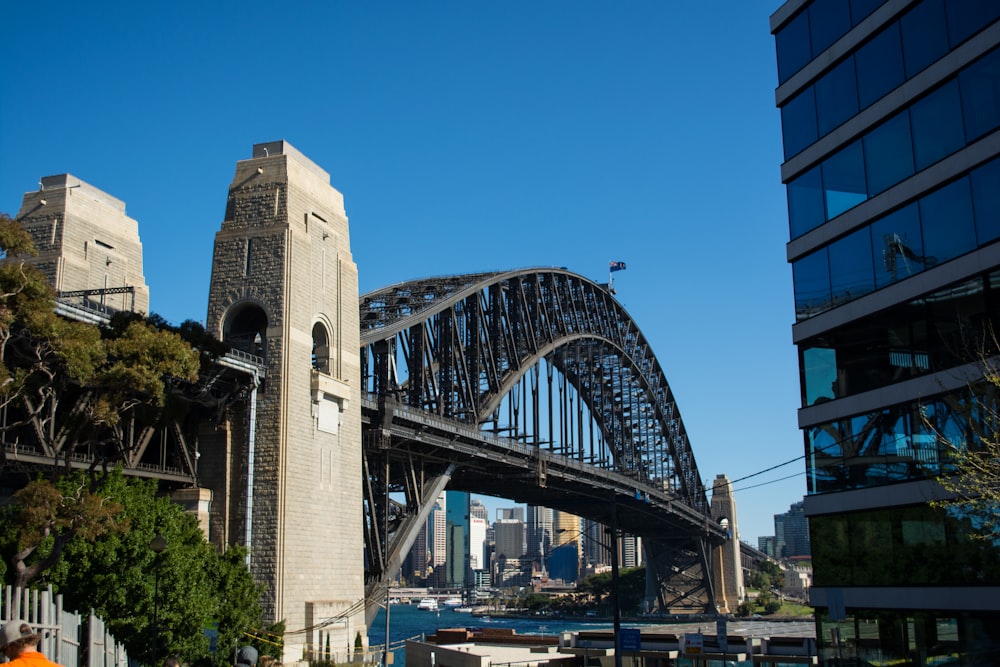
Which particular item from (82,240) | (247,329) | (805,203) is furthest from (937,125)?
(82,240)

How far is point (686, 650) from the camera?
165 feet

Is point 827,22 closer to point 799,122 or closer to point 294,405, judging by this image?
point 799,122

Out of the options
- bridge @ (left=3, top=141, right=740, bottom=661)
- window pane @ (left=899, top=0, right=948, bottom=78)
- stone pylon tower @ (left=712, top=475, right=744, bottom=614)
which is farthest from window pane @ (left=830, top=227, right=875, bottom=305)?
stone pylon tower @ (left=712, top=475, right=744, bottom=614)

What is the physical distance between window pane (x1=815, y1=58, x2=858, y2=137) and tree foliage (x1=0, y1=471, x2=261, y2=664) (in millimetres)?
24989

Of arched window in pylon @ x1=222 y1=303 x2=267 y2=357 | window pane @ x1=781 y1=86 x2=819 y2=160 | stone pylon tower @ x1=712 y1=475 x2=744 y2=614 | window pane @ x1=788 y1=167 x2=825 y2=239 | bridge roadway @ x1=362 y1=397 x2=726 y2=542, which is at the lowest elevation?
stone pylon tower @ x1=712 y1=475 x2=744 y2=614

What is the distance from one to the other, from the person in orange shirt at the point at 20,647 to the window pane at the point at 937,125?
2637 cm

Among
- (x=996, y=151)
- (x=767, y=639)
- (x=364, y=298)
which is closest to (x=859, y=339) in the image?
(x=996, y=151)

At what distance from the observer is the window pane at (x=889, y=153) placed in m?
30.9

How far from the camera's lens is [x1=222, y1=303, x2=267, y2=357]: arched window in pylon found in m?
45.7

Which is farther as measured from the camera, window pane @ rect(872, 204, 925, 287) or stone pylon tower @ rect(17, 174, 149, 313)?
stone pylon tower @ rect(17, 174, 149, 313)

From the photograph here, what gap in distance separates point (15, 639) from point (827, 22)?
31.9 m

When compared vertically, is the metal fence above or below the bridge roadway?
below

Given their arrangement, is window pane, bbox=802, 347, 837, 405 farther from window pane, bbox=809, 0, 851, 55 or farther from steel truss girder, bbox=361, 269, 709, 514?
steel truss girder, bbox=361, 269, 709, 514

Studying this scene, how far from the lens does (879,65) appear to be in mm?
32312
